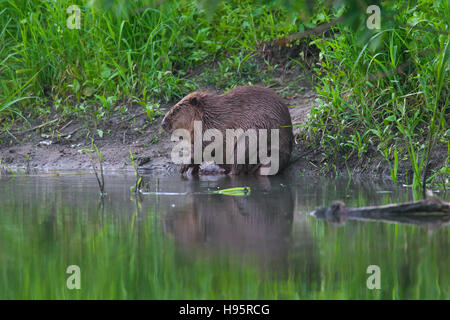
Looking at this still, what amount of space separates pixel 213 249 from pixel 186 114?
3509 mm

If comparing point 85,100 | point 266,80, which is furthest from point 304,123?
point 85,100

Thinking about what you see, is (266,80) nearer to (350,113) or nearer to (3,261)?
(350,113)

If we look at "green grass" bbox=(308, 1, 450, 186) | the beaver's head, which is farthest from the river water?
the beaver's head

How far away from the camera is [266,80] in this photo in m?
6.91

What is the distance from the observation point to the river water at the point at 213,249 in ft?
6.62

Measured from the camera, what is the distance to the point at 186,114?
590 centimetres

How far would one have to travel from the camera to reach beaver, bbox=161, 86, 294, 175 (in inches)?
217

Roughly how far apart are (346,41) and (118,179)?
238cm

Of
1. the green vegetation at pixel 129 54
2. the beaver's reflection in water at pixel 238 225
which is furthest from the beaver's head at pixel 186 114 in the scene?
the beaver's reflection in water at pixel 238 225

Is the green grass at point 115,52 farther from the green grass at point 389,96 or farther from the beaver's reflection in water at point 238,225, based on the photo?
the beaver's reflection in water at point 238,225

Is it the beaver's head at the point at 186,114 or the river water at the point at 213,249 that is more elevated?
the beaver's head at the point at 186,114

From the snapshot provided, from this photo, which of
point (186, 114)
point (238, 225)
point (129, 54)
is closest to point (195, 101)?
point (186, 114)

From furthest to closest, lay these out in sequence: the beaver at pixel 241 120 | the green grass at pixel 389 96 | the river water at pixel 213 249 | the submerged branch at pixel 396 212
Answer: the beaver at pixel 241 120 < the green grass at pixel 389 96 < the submerged branch at pixel 396 212 < the river water at pixel 213 249

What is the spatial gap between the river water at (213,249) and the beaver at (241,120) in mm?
1490
